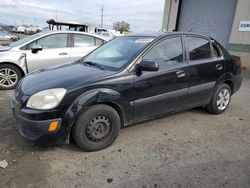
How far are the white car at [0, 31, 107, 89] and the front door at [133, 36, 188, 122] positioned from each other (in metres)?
3.39

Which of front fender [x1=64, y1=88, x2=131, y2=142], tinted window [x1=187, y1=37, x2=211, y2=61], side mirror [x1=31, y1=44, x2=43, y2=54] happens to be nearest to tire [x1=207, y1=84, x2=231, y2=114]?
tinted window [x1=187, y1=37, x2=211, y2=61]

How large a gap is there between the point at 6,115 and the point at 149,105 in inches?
104

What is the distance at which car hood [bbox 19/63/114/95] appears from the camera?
118 inches

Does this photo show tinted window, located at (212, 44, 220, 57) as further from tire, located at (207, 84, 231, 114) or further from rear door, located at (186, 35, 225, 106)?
tire, located at (207, 84, 231, 114)

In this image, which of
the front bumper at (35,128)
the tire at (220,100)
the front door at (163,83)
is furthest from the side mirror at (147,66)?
the tire at (220,100)

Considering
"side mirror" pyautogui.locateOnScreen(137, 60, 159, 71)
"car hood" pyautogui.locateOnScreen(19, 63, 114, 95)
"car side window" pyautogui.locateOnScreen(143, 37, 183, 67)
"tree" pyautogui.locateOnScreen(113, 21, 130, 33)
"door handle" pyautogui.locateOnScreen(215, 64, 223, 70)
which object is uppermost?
"car side window" pyautogui.locateOnScreen(143, 37, 183, 67)

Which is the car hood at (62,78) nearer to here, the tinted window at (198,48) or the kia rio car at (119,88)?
the kia rio car at (119,88)

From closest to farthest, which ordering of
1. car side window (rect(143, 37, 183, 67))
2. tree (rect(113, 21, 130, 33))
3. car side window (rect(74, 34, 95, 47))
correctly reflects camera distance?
car side window (rect(143, 37, 183, 67)), car side window (rect(74, 34, 95, 47)), tree (rect(113, 21, 130, 33))

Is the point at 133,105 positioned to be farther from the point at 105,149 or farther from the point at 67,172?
the point at 67,172

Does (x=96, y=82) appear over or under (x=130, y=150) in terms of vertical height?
over

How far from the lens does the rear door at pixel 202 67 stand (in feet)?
13.3

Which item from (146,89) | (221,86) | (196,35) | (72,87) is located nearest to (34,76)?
(72,87)

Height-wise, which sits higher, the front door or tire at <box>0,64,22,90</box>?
the front door

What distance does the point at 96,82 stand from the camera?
3.07 metres
